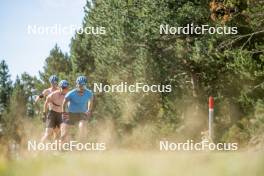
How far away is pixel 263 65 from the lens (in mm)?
20297

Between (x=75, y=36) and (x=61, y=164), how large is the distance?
3207 centimetres

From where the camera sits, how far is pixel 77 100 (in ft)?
35.7

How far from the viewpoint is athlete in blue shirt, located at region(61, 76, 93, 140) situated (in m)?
10.8

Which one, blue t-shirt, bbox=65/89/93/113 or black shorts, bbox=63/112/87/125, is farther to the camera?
black shorts, bbox=63/112/87/125

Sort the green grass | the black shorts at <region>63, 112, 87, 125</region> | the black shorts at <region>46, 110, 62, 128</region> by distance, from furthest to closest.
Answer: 1. the black shorts at <region>46, 110, 62, 128</region>
2. the black shorts at <region>63, 112, 87, 125</region>
3. the green grass

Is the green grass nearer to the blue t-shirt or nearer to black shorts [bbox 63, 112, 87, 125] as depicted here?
the blue t-shirt

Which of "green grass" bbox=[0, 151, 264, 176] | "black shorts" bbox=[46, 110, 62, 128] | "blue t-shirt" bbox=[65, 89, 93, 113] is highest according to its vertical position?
"blue t-shirt" bbox=[65, 89, 93, 113]

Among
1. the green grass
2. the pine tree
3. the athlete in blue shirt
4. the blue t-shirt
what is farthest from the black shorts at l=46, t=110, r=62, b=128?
the pine tree

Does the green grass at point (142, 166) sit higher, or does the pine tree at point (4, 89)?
the pine tree at point (4, 89)

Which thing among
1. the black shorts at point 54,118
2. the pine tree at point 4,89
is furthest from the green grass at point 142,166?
the pine tree at point 4,89

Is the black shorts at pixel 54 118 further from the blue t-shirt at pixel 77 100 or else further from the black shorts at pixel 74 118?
the blue t-shirt at pixel 77 100

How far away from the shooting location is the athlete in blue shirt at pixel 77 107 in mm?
10836

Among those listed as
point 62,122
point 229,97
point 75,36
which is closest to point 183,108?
point 229,97

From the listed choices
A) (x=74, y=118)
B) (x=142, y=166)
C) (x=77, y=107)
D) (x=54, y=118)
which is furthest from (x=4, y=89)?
(x=142, y=166)
